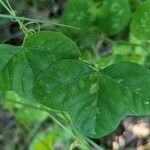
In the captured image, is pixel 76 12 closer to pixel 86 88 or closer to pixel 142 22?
pixel 142 22

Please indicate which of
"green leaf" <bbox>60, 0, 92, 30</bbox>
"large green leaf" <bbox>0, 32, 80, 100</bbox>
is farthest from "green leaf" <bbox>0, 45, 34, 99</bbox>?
"green leaf" <bbox>60, 0, 92, 30</bbox>

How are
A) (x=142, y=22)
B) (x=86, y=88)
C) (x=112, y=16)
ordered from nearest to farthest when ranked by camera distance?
(x=86, y=88) < (x=142, y=22) < (x=112, y=16)

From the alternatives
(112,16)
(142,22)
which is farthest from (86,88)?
(112,16)

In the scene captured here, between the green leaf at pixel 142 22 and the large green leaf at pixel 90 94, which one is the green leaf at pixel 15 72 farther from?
the green leaf at pixel 142 22

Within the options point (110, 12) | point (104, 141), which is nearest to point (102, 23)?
point (110, 12)

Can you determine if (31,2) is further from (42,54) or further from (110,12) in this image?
(42,54)

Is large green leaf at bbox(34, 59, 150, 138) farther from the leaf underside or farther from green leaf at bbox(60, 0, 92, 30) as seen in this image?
green leaf at bbox(60, 0, 92, 30)
